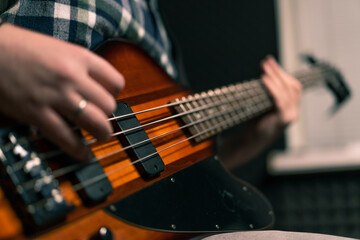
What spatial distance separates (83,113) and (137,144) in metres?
0.14

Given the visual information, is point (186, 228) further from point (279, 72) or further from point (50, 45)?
point (279, 72)

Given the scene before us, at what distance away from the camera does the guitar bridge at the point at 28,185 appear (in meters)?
0.31

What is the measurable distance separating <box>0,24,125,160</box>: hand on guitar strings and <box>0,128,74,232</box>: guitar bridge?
3 centimetres

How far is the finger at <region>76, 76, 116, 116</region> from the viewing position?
0.30m

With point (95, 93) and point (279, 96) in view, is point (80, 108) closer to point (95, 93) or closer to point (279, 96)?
point (95, 93)

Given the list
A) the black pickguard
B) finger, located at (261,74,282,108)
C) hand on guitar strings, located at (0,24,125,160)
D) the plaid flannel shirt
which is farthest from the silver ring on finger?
finger, located at (261,74,282,108)

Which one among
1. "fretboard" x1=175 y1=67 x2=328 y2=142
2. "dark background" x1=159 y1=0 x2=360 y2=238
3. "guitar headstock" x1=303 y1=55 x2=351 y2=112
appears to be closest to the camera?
"fretboard" x1=175 y1=67 x2=328 y2=142

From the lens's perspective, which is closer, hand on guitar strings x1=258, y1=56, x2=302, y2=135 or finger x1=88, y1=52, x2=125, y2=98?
finger x1=88, y1=52, x2=125, y2=98

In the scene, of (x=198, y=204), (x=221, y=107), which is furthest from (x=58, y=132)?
(x=221, y=107)

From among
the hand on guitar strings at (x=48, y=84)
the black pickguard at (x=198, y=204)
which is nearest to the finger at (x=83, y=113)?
the hand on guitar strings at (x=48, y=84)

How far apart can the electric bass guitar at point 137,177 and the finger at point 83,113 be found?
0.17 feet

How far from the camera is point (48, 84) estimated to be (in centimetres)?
29

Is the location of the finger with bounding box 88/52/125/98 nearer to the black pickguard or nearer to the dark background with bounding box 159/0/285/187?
the black pickguard

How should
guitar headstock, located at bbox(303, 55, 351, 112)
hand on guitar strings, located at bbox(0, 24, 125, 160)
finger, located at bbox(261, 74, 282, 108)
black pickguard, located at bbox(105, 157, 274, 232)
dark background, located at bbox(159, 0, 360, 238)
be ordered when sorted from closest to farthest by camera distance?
hand on guitar strings, located at bbox(0, 24, 125, 160) → black pickguard, located at bbox(105, 157, 274, 232) → finger, located at bbox(261, 74, 282, 108) → guitar headstock, located at bbox(303, 55, 351, 112) → dark background, located at bbox(159, 0, 360, 238)
